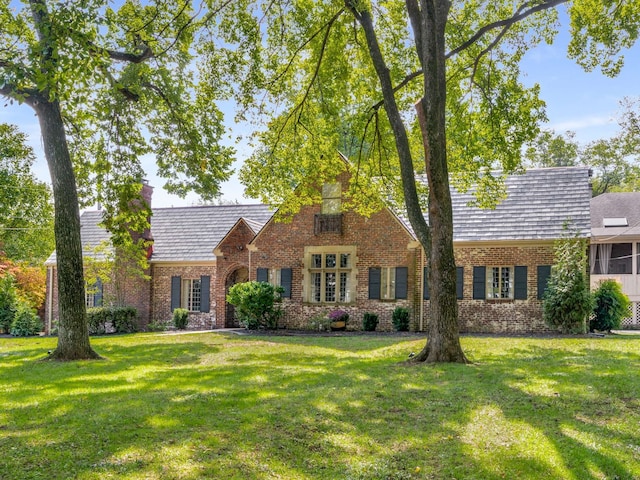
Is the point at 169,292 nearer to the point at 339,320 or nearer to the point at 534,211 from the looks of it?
→ the point at 339,320

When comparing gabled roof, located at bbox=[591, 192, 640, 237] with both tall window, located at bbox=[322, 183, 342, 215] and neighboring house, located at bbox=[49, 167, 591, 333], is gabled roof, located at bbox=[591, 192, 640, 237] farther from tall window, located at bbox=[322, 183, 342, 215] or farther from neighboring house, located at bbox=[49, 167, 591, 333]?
tall window, located at bbox=[322, 183, 342, 215]

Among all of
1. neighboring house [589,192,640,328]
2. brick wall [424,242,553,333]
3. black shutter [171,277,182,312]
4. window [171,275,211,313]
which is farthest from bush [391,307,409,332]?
neighboring house [589,192,640,328]

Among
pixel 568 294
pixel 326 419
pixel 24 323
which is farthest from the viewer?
pixel 24 323

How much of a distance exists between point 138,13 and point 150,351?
8.28m

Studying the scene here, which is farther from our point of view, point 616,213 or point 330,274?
point 616,213

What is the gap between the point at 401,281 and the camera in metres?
22.3

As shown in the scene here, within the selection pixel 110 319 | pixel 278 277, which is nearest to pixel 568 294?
pixel 278 277

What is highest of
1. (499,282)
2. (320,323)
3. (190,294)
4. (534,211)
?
(534,211)

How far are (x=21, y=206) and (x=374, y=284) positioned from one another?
2334cm

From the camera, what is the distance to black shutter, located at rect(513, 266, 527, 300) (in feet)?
69.8

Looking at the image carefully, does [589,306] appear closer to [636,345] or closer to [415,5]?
[636,345]

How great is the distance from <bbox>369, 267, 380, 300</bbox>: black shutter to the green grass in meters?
9.70

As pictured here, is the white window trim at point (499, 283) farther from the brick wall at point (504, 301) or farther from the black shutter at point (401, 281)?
the black shutter at point (401, 281)

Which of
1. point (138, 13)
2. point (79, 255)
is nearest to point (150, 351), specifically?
point (79, 255)
